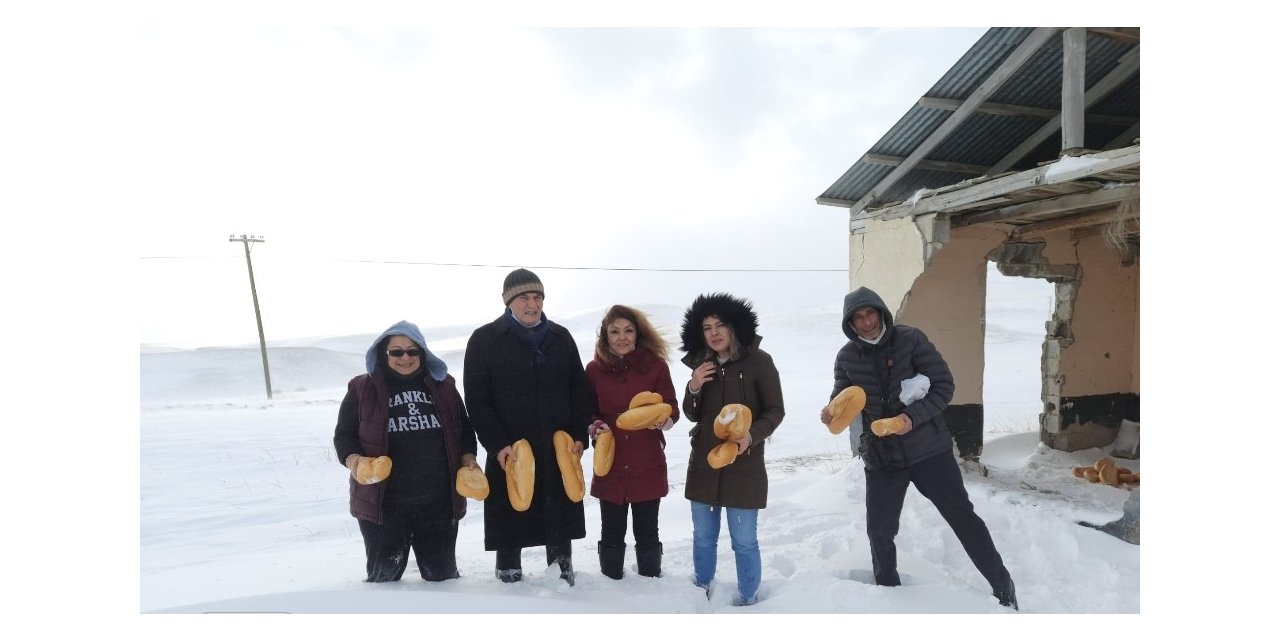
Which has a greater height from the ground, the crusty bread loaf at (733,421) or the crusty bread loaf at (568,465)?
the crusty bread loaf at (733,421)

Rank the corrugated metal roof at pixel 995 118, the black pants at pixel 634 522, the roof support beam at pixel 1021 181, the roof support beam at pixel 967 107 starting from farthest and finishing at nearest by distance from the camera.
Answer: the corrugated metal roof at pixel 995 118 < the roof support beam at pixel 967 107 < the roof support beam at pixel 1021 181 < the black pants at pixel 634 522

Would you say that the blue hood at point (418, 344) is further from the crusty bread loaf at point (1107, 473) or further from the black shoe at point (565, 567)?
the crusty bread loaf at point (1107, 473)

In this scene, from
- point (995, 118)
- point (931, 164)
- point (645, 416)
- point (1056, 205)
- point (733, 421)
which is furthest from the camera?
point (931, 164)

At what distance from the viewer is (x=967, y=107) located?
4.78m

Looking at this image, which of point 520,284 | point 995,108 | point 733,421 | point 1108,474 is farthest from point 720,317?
point 1108,474

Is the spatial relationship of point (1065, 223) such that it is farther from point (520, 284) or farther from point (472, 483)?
point (472, 483)

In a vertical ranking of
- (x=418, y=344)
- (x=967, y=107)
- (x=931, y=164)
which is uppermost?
(x=967, y=107)

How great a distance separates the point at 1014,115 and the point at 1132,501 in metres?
2.57

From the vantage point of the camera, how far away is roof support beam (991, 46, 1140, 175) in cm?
459

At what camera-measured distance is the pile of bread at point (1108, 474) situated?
5547mm

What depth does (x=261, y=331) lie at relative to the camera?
16.4 m

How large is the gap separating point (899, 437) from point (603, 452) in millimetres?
1334

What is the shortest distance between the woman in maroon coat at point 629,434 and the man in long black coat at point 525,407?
13 cm

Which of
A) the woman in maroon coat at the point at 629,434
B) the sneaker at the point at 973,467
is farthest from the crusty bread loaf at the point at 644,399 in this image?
the sneaker at the point at 973,467
